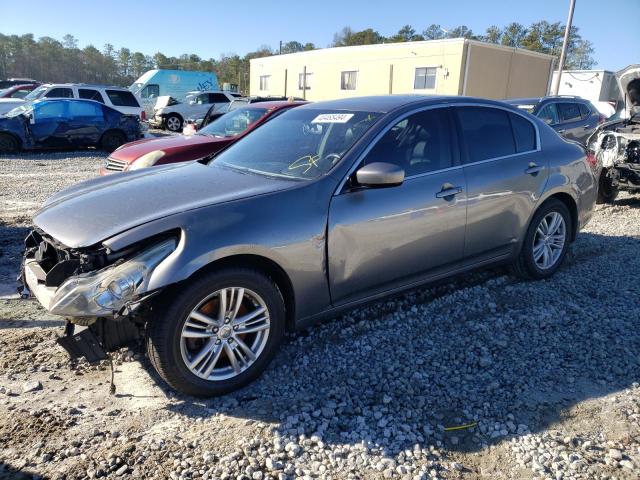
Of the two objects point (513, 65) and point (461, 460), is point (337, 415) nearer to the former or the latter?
point (461, 460)

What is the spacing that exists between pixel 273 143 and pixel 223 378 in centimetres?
190

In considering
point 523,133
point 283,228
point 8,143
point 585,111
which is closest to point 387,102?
point 523,133

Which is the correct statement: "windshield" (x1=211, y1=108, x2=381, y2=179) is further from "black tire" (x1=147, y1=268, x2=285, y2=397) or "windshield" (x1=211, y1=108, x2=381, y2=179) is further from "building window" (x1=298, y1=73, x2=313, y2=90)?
"building window" (x1=298, y1=73, x2=313, y2=90)

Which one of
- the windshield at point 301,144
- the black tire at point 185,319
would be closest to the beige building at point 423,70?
the windshield at point 301,144

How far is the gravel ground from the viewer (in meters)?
2.48

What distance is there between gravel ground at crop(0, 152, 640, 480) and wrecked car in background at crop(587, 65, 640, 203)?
15.4ft

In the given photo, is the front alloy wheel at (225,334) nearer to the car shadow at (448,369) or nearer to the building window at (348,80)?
the car shadow at (448,369)

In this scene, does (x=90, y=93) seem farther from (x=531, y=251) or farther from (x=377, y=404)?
(x=377, y=404)

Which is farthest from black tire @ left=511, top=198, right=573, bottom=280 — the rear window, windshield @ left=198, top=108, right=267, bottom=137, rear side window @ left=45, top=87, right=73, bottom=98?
rear side window @ left=45, top=87, right=73, bottom=98

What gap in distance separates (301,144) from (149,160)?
3694 mm

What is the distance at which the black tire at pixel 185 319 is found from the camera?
2.72m

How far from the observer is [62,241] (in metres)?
2.84

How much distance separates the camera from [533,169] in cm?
447

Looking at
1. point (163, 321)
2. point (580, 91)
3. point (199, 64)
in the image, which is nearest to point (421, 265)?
point (163, 321)
